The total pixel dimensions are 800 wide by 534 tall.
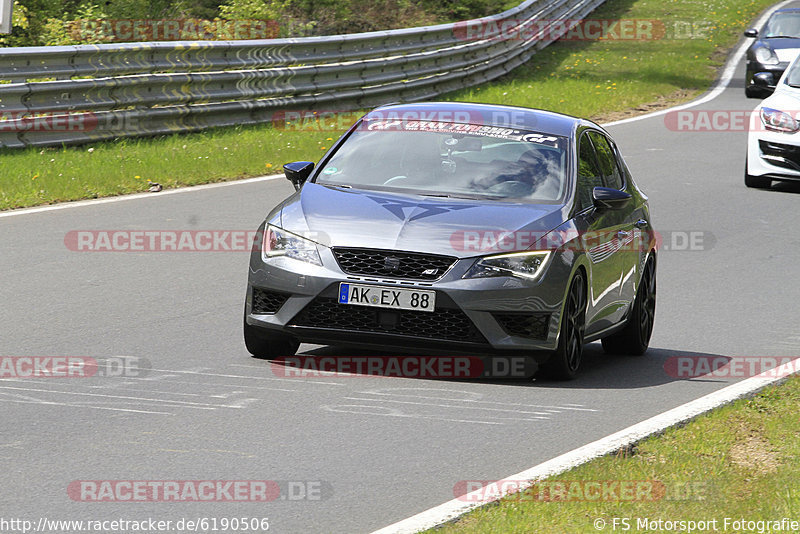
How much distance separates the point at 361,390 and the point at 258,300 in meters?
0.88

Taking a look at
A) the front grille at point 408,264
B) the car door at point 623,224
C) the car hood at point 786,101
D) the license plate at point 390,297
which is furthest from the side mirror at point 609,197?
the car hood at point 786,101

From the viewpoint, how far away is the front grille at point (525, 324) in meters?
7.65

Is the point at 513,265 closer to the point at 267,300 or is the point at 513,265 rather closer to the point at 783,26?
the point at 267,300

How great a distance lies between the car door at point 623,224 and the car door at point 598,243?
26 mm

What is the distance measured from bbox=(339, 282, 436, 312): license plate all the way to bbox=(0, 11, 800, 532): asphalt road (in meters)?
0.43

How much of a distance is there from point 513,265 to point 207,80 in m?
10.7

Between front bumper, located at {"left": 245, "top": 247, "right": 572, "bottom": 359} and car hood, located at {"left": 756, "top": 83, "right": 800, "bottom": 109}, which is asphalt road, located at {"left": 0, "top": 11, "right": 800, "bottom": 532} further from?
car hood, located at {"left": 756, "top": 83, "right": 800, "bottom": 109}

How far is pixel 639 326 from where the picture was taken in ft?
31.1

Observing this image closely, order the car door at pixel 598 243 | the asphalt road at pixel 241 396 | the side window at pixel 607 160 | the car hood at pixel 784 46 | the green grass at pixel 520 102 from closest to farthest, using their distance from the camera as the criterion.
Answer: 1. the asphalt road at pixel 241 396
2. the car door at pixel 598 243
3. the side window at pixel 607 160
4. the green grass at pixel 520 102
5. the car hood at pixel 784 46

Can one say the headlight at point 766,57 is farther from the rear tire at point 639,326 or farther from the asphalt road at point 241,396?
the rear tire at point 639,326

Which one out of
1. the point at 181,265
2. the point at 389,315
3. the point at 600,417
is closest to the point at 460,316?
the point at 389,315

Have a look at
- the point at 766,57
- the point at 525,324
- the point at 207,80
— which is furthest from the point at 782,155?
the point at 525,324

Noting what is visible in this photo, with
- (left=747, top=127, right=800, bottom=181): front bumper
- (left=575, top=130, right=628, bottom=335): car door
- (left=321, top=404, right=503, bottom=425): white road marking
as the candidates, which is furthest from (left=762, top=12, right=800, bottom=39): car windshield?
(left=321, top=404, right=503, bottom=425): white road marking

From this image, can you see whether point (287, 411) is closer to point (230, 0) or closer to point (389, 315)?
point (389, 315)
